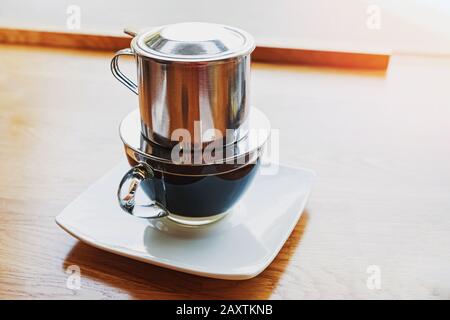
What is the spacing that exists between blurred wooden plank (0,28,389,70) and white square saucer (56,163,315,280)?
1.44 ft

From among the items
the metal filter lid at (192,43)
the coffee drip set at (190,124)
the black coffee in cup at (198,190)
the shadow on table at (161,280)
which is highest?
the metal filter lid at (192,43)

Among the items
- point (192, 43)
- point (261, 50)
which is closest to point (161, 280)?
point (192, 43)

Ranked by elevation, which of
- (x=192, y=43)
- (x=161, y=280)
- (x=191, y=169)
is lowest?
(x=161, y=280)

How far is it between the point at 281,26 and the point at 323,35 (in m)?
0.10

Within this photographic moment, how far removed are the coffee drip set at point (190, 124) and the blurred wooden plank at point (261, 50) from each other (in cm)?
50

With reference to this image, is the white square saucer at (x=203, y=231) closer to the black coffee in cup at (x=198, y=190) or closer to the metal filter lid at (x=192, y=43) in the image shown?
the black coffee in cup at (x=198, y=190)

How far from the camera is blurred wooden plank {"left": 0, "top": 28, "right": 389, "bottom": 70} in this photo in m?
0.99

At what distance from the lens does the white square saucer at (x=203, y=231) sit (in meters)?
0.51

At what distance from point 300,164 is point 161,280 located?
0.96 ft

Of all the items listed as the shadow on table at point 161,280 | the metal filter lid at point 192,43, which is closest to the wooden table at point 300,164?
the shadow on table at point 161,280

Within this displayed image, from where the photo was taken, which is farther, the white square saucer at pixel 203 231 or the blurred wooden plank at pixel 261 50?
the blurred wooden plank at pixel 261 50

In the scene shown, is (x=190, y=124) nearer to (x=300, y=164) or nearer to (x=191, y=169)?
(x=191, y=169)

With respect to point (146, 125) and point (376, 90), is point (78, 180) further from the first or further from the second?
point (376, 90)

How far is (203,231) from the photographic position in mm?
554
